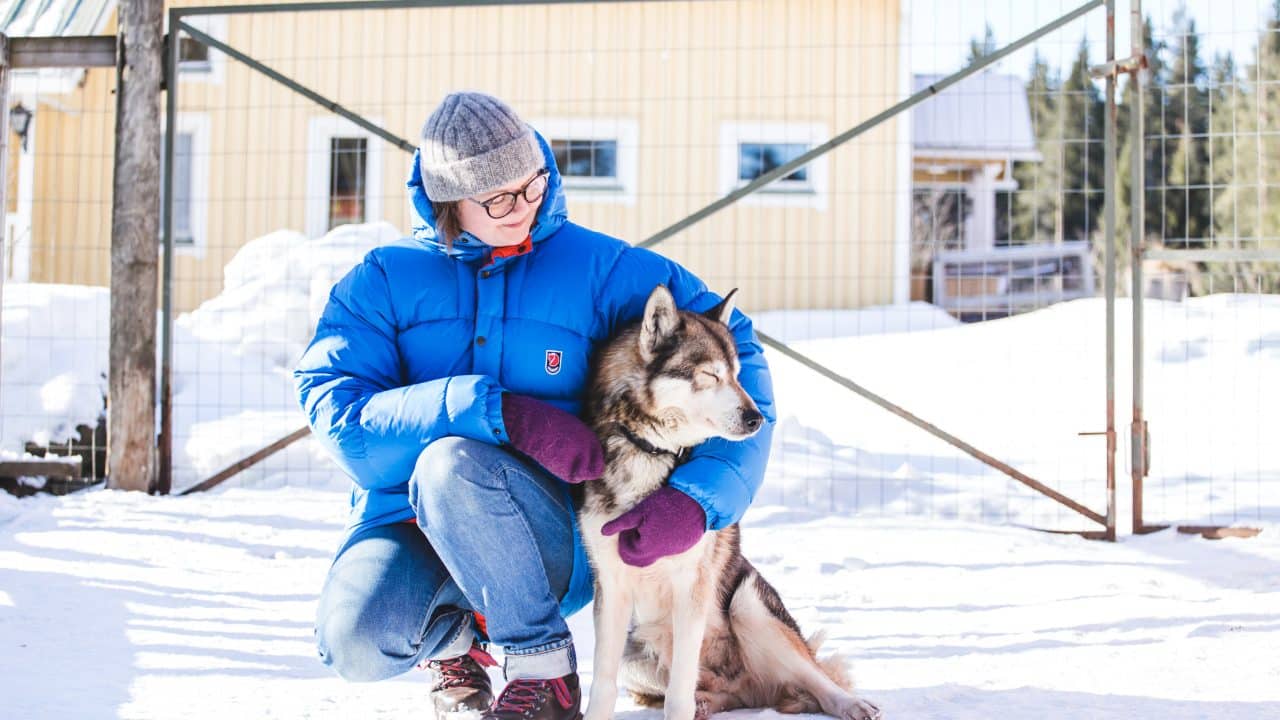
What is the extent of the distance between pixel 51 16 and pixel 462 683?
6.41 m

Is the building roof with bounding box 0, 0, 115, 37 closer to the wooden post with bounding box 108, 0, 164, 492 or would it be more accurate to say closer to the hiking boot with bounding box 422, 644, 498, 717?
the wooden post with bounding box 108, 0, 164, 492

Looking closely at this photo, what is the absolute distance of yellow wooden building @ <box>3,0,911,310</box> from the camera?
10922 mm

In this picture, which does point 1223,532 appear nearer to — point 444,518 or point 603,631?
point 603,631

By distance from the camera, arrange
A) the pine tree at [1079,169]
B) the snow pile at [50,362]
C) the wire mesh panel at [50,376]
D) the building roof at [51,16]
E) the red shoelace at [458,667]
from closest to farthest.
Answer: the red shoelace at [458,667] < the wire mesh panel at [50,376] < the snow pile at [50,362] < the building roof at [51,16] < the pine tree at [1079,169]

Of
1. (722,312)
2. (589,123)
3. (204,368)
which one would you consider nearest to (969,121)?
(589,123)

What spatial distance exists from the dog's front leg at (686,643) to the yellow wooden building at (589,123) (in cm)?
859

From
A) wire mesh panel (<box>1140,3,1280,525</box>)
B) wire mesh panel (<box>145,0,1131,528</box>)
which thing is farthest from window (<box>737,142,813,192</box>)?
wire mesh panel (<box>1140,3,1280,525</box>)

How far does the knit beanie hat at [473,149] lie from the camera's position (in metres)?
2.24

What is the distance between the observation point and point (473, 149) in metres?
2.24

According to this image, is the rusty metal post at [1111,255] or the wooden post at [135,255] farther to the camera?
the wooden post at [135,255]

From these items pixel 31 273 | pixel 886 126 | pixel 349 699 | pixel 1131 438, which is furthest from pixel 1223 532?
pixel 31 273

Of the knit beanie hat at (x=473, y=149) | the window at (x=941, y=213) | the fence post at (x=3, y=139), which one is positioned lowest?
the knit beanie hat at (x=473, y=149)

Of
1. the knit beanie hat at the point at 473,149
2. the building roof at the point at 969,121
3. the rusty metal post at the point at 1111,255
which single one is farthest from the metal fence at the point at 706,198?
the knit beanie hat at the point at 473,149

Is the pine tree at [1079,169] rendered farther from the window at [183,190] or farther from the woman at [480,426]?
the woman at [480,426]
